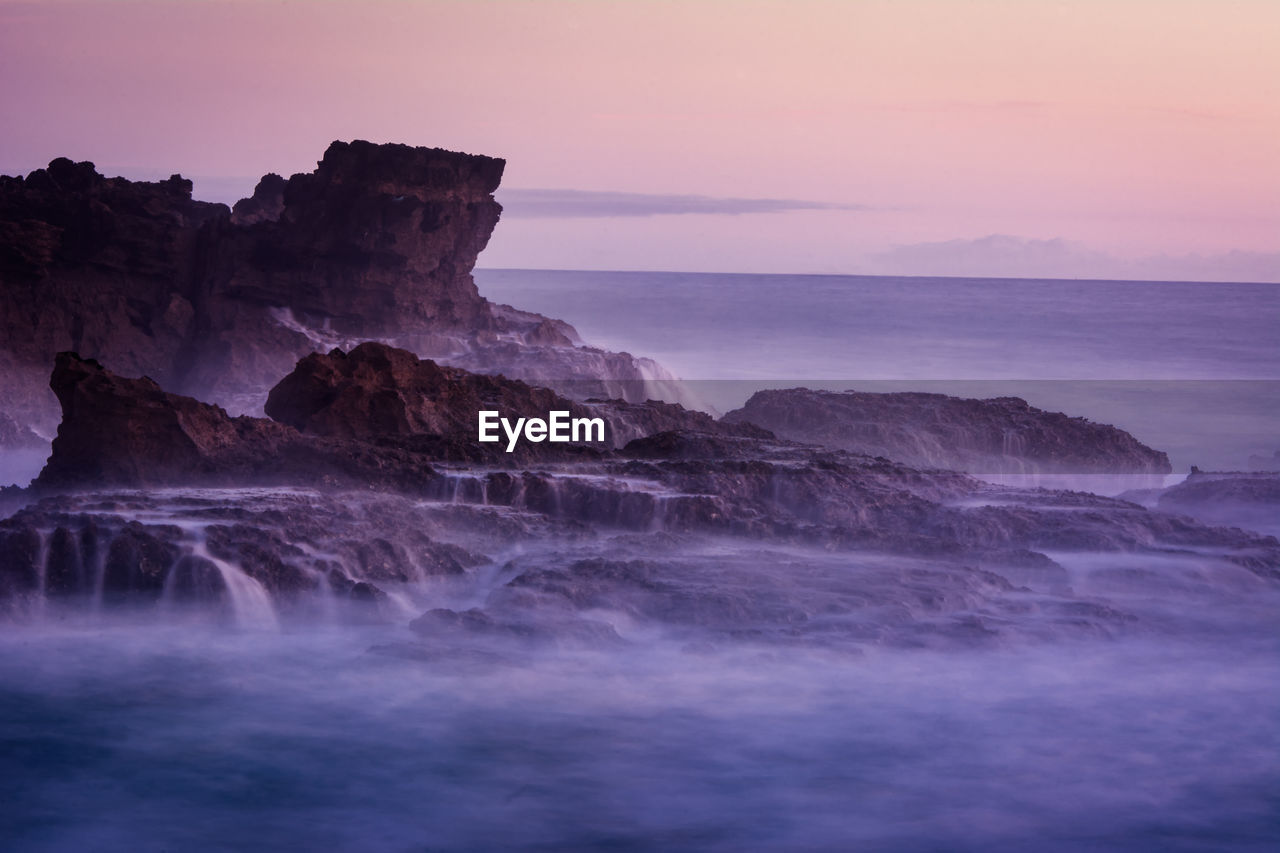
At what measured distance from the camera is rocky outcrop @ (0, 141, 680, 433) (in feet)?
53.3

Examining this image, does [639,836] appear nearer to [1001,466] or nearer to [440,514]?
[440,514]

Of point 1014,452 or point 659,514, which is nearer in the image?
point 659,514

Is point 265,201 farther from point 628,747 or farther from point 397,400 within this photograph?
point 628,747

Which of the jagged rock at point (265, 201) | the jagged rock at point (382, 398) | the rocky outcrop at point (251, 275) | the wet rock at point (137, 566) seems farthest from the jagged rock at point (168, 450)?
the jagged rock at point (265, 201)

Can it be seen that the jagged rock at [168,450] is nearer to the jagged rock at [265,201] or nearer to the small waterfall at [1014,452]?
the small waterfall at [1014,452]

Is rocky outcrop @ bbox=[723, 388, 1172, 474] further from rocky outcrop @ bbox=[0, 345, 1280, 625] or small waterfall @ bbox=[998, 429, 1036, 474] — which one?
rocky outcrop @ bbox=[0, 345, 1280, 625]

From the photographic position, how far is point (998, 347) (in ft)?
122

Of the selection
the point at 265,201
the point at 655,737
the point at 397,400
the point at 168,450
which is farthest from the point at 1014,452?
the point at 265,201

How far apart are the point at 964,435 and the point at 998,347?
24.0 meters

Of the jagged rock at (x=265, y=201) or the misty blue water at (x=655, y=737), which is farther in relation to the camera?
the jagged rock at (x=265, y=201)

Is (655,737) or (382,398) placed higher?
(382,398)

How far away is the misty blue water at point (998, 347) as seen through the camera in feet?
77.3

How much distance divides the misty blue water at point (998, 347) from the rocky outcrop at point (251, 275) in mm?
6111

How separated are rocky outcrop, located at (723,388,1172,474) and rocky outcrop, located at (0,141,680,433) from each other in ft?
15.0
